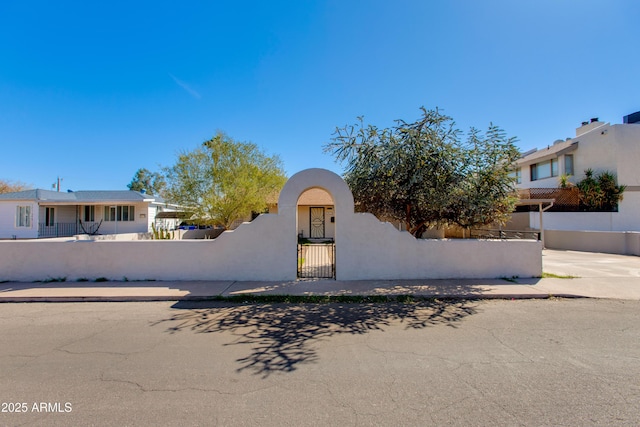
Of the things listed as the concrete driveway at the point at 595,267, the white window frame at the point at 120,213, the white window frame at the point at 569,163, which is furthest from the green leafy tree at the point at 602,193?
the white window frame at the point at 120,213

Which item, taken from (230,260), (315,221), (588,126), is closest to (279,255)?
→ (230,260)

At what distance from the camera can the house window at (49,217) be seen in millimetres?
24142

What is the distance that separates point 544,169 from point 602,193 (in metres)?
5.66

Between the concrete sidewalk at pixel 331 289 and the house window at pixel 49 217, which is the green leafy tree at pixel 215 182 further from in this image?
the house window at pixel 49 217

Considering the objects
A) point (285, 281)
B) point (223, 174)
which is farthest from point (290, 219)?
point (223, 174)

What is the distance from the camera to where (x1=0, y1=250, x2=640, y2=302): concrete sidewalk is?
770 cm

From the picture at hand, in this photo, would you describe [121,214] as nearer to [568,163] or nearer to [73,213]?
[73,213]

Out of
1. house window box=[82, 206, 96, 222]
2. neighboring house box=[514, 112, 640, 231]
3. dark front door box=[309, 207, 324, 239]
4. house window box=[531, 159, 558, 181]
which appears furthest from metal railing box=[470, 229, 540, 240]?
house window box=[82, 206, 96, 222]

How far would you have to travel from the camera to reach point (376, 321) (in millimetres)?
5961

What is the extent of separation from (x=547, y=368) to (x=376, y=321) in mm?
2726

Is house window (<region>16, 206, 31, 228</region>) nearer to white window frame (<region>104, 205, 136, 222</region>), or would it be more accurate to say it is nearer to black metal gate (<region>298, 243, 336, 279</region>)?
white window frame (<region>104, 205, 136, 222</region>)

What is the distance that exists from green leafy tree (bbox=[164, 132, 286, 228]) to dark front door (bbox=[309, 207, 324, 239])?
7.14 m

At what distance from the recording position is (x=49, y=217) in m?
24.4

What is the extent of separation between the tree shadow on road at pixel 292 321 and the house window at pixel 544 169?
2316cm
